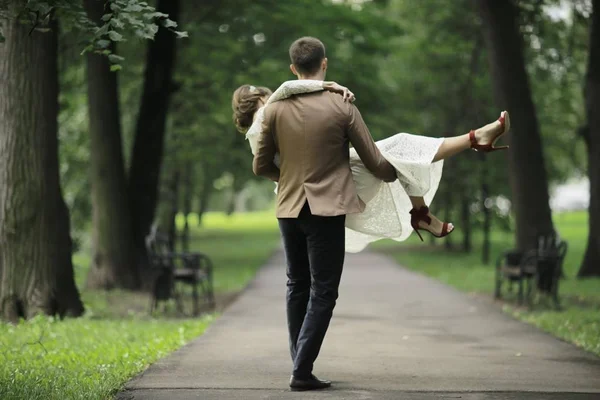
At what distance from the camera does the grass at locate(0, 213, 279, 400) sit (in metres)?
6.21

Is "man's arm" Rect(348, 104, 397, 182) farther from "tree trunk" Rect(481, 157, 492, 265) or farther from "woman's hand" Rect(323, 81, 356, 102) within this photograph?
"tree trunk" Rect(481, 157, 492, 265)

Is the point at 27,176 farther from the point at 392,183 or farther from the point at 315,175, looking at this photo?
the point at 315,175

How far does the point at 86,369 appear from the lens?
7.18 meters

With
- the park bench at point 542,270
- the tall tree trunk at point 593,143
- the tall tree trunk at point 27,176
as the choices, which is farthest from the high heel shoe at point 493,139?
the tall tree trunk at point 593,143

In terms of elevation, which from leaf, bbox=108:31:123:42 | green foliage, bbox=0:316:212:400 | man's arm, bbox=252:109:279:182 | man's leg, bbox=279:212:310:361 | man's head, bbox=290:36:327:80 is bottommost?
green foliage, bbox=0:316:212:400

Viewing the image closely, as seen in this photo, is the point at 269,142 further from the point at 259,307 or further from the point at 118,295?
the point at 118,295

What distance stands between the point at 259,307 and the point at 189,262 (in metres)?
1.35

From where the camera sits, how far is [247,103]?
253 inches

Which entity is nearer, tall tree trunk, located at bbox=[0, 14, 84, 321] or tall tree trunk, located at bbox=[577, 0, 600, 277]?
tall tree trunk, located at bbox=[0, 14, 84, 321]

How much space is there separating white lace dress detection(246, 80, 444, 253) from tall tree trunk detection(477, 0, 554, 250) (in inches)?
400

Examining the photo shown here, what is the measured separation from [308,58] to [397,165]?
863 millimetres

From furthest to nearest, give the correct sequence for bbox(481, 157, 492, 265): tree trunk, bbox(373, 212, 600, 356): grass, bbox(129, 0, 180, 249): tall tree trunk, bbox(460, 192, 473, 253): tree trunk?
1. bbox(460, 192, 473, 253): tree trunk
2. bbox(481, 157, 492, 265): tree trunk
3. bbox(129, 0, 180, 249): tall tree trunk
4. bbox(373, 212, 600, 356): grass

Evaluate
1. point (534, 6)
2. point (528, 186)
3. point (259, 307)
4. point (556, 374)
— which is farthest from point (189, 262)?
point (534, 6)

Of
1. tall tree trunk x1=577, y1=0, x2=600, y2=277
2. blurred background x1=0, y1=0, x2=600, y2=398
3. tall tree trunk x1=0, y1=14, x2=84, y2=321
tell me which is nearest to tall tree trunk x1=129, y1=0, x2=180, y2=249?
blurred background x1=0, y1=0, x2=600, y2=398
